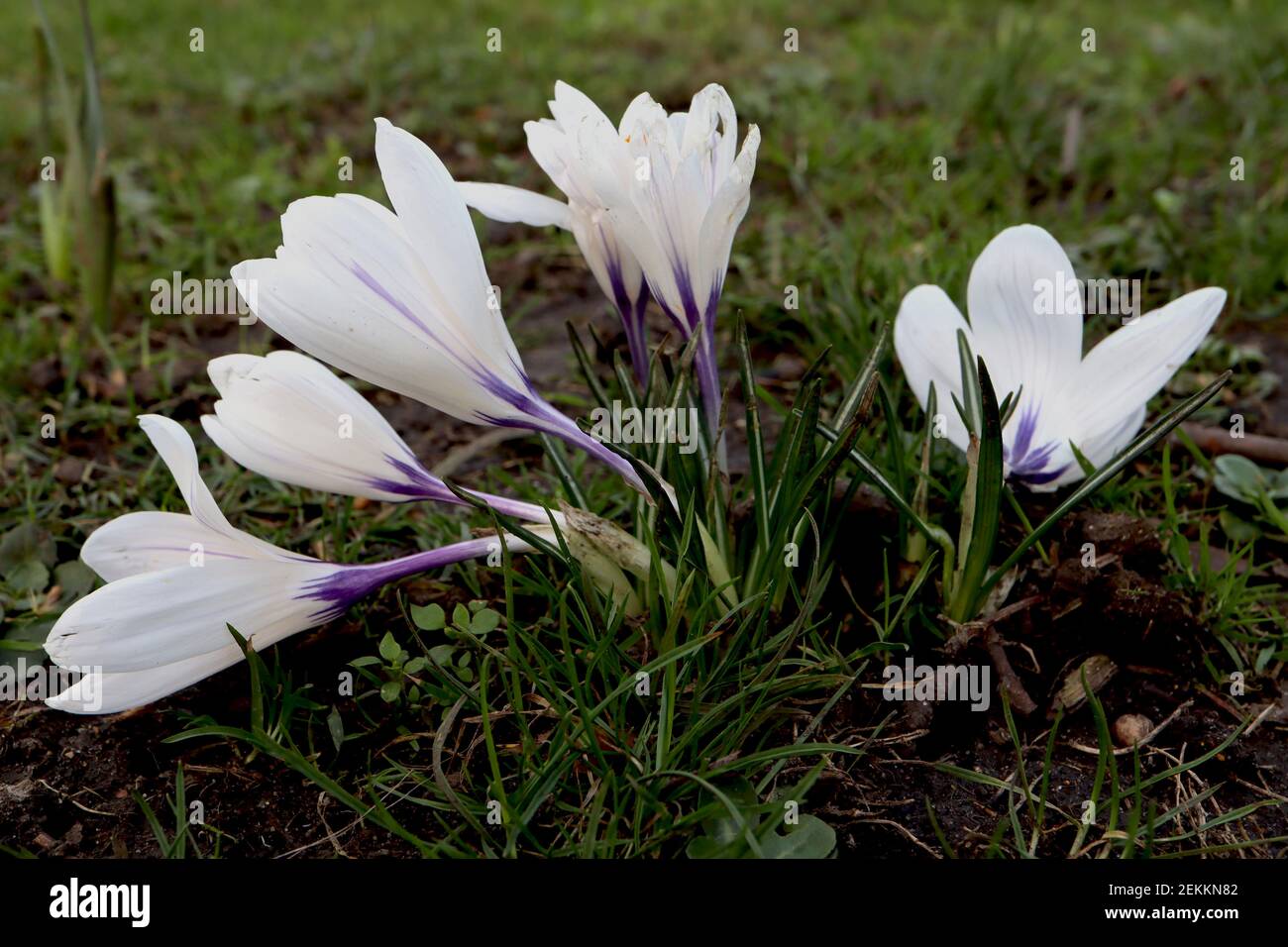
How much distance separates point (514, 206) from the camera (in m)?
1.86

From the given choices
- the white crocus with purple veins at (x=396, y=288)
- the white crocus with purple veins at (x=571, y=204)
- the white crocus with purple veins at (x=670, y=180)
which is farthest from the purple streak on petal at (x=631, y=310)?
the white crocus with purple veins at (x=396, y=288)

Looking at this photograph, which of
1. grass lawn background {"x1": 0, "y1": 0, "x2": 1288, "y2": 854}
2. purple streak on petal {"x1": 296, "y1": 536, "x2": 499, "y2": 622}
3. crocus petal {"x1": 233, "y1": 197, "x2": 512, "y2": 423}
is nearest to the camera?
crocus petal {"x1": 233, "y1": 197, "x2": 512, "y2": 423}

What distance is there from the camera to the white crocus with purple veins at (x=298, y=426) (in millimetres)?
1699

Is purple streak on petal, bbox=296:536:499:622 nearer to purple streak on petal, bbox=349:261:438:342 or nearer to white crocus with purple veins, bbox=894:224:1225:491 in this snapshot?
purple streak on petal, bbox=349:261:438:342

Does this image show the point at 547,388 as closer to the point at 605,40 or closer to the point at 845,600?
the point at 845,600

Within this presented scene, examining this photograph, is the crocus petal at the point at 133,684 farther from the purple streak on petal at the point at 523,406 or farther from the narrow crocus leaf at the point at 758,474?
the narrow crocus leaf at the point at 758,474

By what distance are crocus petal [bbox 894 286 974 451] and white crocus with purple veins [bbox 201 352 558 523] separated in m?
0.82

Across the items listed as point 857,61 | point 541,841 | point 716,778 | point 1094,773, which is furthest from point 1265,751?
point 857,61

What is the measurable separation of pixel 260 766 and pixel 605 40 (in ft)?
13.1

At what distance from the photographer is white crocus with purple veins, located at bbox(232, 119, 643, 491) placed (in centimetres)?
160

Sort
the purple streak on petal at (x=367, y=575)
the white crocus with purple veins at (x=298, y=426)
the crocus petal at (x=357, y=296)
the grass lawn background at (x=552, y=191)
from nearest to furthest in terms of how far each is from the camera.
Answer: the crocus petal at (x=357, y=296) < the white crocus with purple veins at (x=298, y=426) < the purple streak on petal at (x=367, y=575) < the grass lawn background at (x=552, y=191)

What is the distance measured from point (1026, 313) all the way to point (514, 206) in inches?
33.2

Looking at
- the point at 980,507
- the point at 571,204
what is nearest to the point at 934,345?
the point at 980,507

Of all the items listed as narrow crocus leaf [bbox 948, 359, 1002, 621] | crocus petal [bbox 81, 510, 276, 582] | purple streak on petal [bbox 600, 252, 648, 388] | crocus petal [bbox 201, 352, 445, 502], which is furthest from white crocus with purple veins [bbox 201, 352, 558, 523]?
narrow crocus leaf [bbox 948, 359, 1002, 621]
